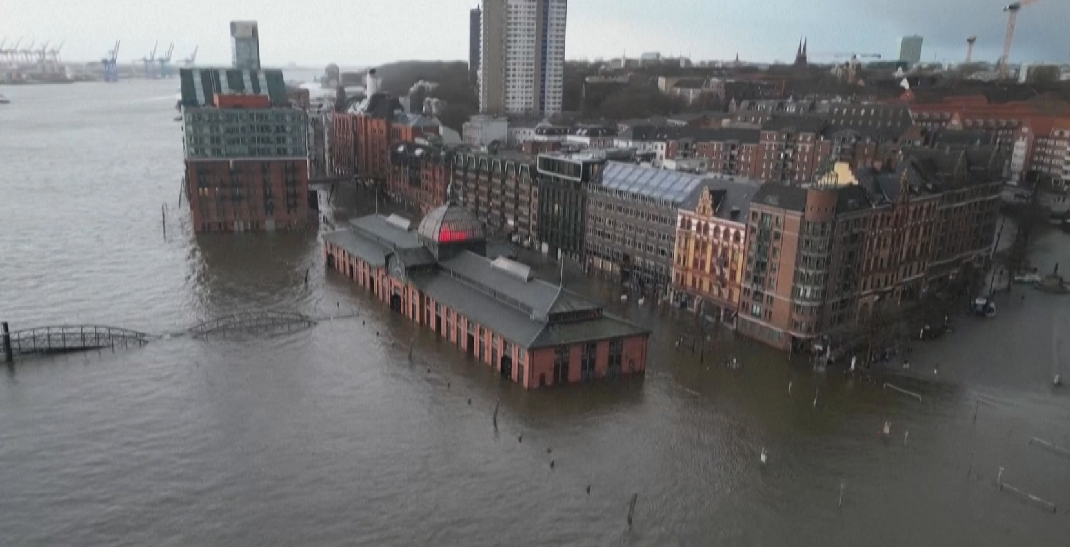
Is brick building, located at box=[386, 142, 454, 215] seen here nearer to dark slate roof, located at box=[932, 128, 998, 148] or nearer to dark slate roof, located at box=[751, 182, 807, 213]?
dark slate roof, located at box=[751, 182, 807, 213]

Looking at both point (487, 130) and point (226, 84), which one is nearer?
point (226, 84)

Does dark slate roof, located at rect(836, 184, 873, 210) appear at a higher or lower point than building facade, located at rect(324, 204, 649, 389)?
higher

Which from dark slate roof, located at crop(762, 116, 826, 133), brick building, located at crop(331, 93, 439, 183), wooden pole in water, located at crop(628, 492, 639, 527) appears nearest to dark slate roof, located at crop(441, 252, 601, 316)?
wooden pole in water, located at crop(628, 492, 639, 527)

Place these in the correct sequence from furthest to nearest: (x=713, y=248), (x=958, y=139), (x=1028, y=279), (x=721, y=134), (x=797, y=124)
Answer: (x=721, y=134) → (x=797, y=124) → (x=958, y=139) → (x=1028, y=279) → (x=713, y=248)

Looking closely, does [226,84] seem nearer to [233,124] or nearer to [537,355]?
[233,124]

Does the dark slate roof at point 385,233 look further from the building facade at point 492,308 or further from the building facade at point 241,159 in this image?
the building facade at point 241,159

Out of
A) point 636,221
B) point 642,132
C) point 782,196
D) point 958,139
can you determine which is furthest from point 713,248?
point 642,132

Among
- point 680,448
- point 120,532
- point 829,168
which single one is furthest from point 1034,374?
point 120,532

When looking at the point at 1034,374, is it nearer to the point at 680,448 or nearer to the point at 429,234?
the point at 680,448
